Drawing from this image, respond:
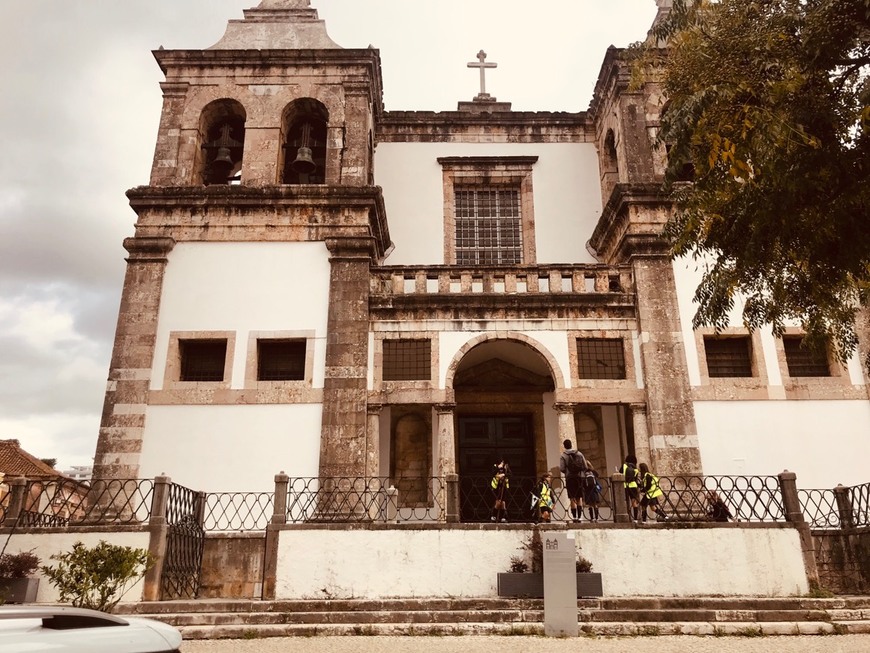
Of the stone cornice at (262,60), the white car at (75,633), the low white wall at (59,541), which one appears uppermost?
the stone cornice at (262,60)

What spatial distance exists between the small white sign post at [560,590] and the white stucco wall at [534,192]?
9737mm

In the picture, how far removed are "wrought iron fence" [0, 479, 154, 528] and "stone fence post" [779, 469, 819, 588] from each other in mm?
A: 10632

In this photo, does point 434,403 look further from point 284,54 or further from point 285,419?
point 284,54

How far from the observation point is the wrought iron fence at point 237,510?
12305mm

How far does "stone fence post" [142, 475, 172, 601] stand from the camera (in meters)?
10.1

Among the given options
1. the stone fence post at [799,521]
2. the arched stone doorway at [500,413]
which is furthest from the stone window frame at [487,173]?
the stone fence post at [799,521]

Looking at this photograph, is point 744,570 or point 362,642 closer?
point 362,642

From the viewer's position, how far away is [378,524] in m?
10.6

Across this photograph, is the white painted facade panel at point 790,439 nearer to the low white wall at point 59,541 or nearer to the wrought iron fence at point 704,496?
the wrought iron fence at point 704,496

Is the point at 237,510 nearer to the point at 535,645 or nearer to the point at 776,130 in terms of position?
the point at 535,645

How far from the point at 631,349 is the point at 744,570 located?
510cm

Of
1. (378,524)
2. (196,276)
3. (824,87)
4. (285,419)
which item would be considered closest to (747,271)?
(824,87)

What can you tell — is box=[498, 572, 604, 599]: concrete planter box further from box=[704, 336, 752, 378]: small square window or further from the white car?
the white car

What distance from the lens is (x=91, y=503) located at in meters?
12.2
